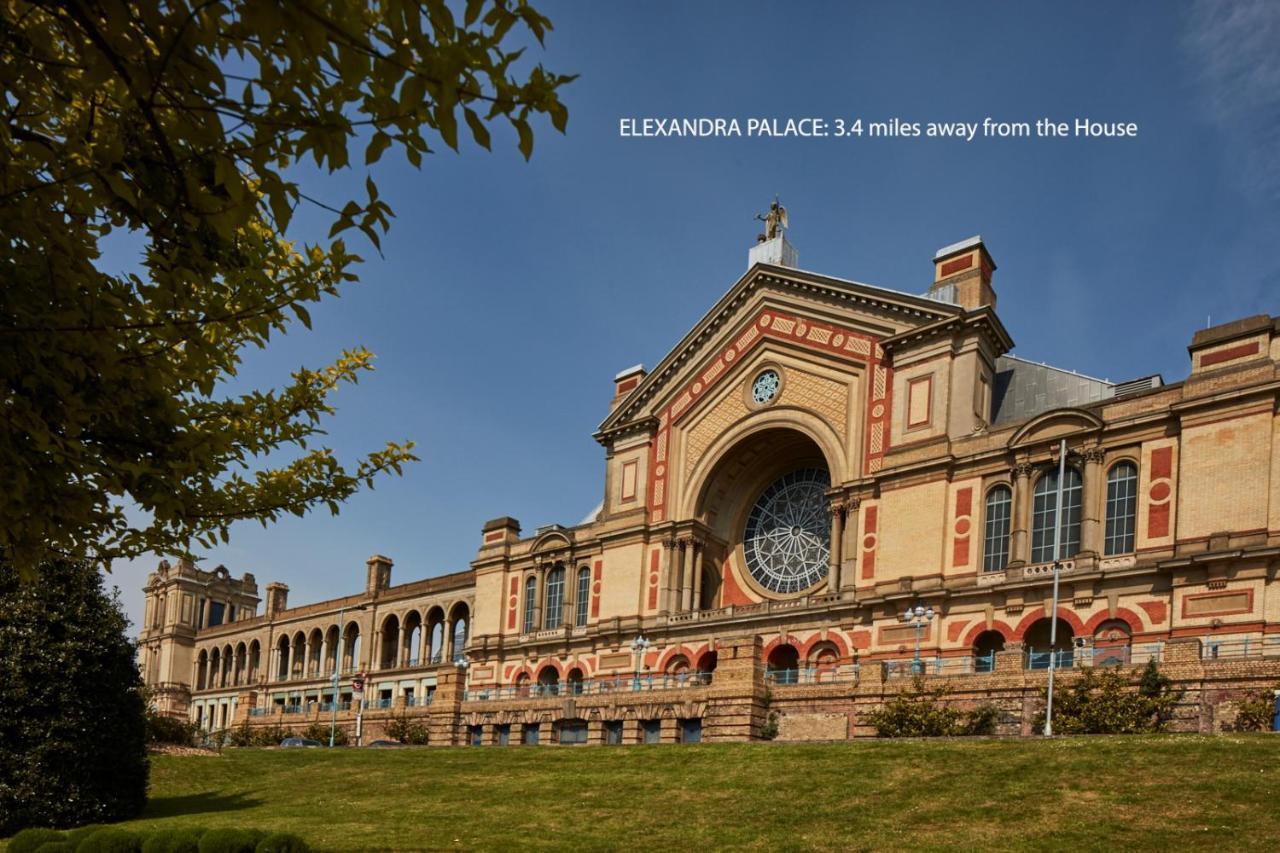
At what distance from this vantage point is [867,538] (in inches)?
1604

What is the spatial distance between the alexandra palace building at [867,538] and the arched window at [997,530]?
0.26ft

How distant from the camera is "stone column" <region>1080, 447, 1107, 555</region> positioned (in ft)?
115

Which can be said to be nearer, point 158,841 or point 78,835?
point 158,841

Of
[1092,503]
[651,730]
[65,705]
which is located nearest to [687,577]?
[651,730]

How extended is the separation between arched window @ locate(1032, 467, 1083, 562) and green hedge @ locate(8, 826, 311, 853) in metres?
27.1

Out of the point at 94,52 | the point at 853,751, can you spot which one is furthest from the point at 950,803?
the point at 94,52

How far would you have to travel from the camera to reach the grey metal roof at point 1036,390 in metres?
42.4

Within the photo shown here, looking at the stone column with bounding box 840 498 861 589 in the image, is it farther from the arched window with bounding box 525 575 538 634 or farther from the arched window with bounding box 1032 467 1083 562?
the arched window with bounding box 525 575 538 634

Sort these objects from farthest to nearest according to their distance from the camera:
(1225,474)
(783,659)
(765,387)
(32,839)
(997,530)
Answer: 1. (765,387)
2. (783,659)
3. (997,530)
4. (1225,474)
5. (32,839)

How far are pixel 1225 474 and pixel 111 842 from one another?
102ft

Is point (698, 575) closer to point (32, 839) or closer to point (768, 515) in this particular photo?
point (768, 515)

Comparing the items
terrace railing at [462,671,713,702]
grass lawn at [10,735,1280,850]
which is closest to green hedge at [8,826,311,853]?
grass lawn at [10,735,1280,850]

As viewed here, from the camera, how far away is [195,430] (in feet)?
28.5

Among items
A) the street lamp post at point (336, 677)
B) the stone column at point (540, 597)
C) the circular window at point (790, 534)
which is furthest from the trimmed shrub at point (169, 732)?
the circular window at point (790, 534)
